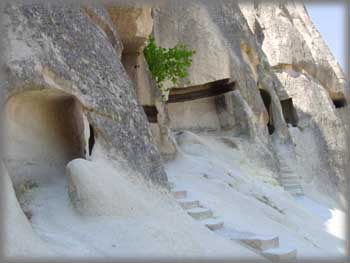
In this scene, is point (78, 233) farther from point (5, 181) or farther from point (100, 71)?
point (100, 71)

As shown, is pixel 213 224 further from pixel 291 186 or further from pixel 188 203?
pixel 291 186

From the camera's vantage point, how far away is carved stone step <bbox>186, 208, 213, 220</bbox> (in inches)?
234

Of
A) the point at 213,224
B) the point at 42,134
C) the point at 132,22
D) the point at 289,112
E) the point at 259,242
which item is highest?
the point at 132,22

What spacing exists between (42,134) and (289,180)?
26.1 feet

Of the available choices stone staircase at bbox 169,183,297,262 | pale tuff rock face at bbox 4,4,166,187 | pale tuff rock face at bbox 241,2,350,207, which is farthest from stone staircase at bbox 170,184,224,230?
Result: pale tuff rock face at bbox 241,2,350,207

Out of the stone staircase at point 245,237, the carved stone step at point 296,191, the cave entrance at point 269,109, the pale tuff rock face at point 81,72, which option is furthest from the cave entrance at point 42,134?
the cave entrance at point 269,109

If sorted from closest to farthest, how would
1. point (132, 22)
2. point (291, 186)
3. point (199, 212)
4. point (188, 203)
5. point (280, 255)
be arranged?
point (280, 255) < point (199, 212) < point (188, 203) < point (132, 22) < point (291, 186)

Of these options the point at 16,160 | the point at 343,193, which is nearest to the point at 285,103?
the point at 343,193

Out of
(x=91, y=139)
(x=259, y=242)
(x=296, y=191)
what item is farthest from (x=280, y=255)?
(x=296, y=191)

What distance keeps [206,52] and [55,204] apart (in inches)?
279

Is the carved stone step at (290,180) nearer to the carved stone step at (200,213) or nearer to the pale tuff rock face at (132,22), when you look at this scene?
the pale tuff rock face at (132,22)

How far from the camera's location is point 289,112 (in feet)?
50.1

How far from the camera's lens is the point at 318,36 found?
58.7 ft

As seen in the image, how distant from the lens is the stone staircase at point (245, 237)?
5395mm
